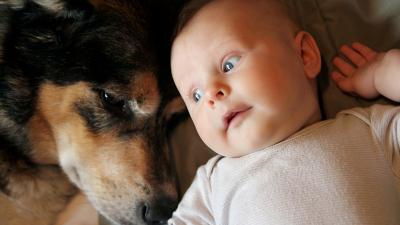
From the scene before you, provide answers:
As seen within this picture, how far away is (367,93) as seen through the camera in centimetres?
138

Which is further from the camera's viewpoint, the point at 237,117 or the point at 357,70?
the point at 357,70

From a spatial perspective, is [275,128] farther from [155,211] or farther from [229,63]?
[155,211]

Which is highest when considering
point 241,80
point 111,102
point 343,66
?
point 241,80

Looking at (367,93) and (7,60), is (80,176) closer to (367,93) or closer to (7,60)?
(7,60)

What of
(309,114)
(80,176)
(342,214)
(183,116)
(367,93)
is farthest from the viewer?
(183,116)

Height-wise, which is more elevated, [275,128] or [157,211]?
[275,128]

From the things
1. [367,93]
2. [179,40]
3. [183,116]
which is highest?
[179,40]

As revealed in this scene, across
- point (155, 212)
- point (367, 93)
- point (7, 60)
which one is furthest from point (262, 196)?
point (7, 60)

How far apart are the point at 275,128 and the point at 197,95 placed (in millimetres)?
244

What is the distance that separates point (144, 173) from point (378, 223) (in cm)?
71

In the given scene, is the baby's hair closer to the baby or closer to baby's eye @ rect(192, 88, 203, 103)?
the baby

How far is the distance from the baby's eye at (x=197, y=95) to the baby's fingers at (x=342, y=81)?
526 mm

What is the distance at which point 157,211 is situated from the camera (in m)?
1.39

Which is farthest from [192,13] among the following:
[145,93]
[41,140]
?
[41,140]
